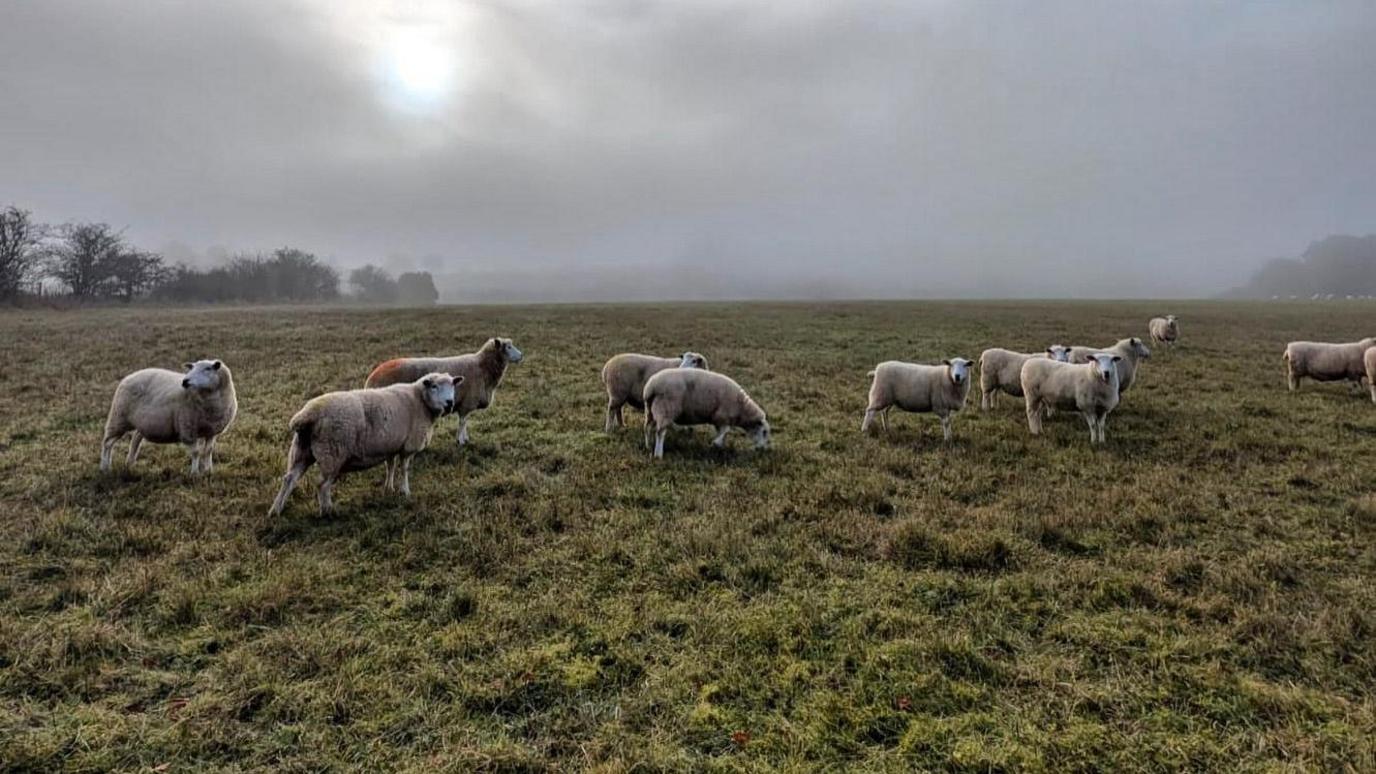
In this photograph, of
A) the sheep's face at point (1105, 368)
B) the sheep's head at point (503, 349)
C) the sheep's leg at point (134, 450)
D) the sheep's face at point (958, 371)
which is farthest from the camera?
the sheep's head at point (503, 349)

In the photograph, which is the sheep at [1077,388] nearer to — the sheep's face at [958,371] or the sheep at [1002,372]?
the sheep at [1002,372]

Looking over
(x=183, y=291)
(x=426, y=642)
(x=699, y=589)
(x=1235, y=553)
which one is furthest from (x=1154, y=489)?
(x=183, y=291)

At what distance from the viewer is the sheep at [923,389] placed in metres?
11.9

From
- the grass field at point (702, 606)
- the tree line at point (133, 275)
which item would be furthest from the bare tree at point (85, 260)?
the grass field at point (702, 606)

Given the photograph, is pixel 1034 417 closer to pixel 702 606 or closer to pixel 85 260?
pixel 702 606

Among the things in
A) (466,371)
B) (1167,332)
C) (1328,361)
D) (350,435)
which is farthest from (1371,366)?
(350,435)

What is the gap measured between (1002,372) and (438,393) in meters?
12.7

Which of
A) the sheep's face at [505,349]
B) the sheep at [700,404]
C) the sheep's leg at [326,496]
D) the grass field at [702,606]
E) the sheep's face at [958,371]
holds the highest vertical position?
the sheep's face at [505,349]

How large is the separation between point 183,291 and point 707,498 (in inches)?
3771

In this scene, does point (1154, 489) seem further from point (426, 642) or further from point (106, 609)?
point (106, 609)

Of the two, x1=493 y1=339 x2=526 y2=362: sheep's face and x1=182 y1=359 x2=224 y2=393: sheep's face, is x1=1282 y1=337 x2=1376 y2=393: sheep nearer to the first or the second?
x1=493 y1=339 x2=526 y2=362: sheep's face

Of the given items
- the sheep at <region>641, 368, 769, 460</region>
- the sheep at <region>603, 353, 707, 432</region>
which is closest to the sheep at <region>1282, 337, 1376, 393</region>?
the sheep at <region>641, 368, 769, 460</region>

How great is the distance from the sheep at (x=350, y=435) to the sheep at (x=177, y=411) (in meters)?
2.20

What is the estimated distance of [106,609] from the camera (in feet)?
17.8
